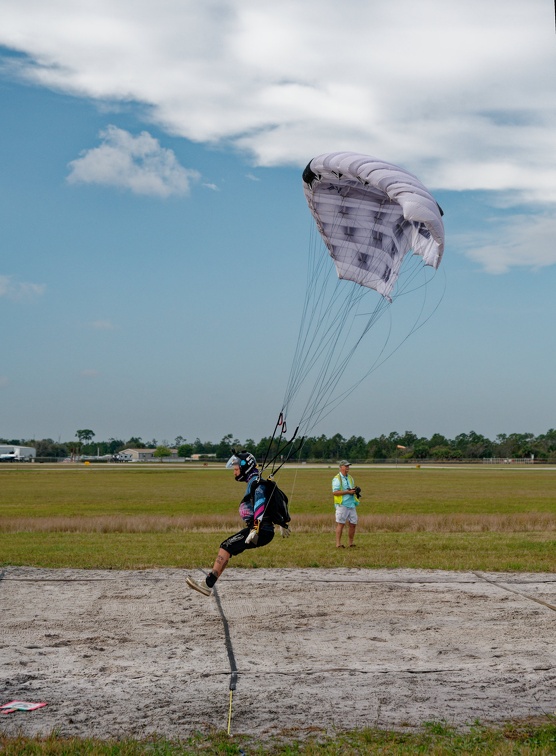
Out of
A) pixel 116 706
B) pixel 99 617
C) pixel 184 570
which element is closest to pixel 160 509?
pixel 184 570

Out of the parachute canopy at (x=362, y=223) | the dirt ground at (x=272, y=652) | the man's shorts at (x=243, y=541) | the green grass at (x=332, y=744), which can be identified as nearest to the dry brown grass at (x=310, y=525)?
the dirt ground at (x=272, y=652)

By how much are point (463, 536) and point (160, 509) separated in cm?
2172

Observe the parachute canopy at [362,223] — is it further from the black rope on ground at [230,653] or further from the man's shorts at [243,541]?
the black rope on ground at [230,653]

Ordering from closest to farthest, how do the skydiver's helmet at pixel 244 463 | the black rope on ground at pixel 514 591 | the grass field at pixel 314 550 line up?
the grass field at pixel 314 550 → the skydiver's helmet at pixel 244 463 → the black rope on ground at pixel 514 591

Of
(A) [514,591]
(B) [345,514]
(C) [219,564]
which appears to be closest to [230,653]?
(C) [219,564]

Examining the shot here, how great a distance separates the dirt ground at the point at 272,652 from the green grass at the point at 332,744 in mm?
219

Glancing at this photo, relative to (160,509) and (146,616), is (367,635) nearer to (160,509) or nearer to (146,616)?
(146,616)

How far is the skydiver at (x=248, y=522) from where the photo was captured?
979 centimetres

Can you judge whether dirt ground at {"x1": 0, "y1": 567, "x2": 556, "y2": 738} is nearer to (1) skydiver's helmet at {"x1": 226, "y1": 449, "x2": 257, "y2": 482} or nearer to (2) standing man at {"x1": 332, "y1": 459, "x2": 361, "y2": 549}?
(1) skydiver's helmet at {"x1": 226, "y1": 449, "x2": 257, "y2": 482}

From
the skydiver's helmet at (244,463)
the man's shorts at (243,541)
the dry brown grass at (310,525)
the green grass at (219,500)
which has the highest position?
the skydiver's helmet at (244,463)

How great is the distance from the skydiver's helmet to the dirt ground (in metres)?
1.89

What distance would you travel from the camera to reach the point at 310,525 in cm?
2450

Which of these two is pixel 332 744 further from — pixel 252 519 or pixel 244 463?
pixel 244 463

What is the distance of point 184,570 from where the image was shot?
549 inches
